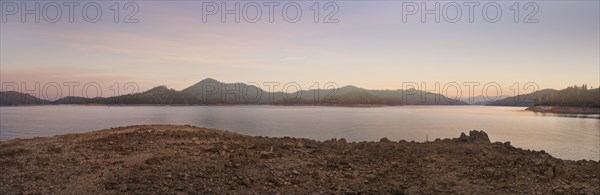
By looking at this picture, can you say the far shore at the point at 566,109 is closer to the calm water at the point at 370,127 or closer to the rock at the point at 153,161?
the calm water at the point at 370,127

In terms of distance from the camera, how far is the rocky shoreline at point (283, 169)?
292 inches

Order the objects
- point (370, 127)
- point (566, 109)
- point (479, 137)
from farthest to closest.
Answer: point (566, 109), point (370, 127), point (479, 137)

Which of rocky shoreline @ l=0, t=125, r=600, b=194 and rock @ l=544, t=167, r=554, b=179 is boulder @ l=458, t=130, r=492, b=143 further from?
rock @ l=544, t=167, r=554, b=179

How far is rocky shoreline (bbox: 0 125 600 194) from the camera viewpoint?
7.41 meters

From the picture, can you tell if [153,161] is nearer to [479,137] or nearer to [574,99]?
[479,137]

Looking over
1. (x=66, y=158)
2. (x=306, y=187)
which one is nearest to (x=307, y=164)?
(x=306, y=187)

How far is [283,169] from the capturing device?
27.6ft

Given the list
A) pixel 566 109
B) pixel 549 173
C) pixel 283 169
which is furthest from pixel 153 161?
pixel 566 109

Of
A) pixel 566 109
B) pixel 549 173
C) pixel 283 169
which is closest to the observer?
pixel 549 173

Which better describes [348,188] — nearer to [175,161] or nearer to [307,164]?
[307,164]

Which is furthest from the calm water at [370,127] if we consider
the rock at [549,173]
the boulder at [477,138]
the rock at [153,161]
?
the rock at [153,161]

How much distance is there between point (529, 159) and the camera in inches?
365

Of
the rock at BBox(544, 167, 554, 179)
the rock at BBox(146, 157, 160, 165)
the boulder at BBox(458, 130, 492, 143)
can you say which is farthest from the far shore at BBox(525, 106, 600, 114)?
the rock at BBox(146, 157, 160, 165)

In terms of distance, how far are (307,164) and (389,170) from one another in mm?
1689
